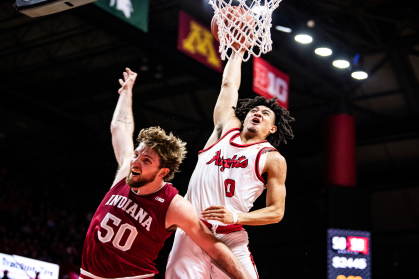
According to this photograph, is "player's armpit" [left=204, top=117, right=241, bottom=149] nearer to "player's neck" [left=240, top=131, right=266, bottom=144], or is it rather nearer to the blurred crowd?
"player's neck" [left=240, top=131, right=266, bottom=144]

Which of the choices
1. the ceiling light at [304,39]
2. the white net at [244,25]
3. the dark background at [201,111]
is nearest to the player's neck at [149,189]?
the white net at [244,25]

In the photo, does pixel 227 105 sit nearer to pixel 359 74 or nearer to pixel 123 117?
pixel 123 117

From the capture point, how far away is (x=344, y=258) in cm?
1030

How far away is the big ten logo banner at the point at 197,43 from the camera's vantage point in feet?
30.6

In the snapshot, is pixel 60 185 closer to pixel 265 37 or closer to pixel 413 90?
pixel 413 90

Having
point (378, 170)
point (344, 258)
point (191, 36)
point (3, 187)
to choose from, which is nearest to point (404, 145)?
point (378, 170)

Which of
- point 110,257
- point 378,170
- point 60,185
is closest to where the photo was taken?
point 110,257

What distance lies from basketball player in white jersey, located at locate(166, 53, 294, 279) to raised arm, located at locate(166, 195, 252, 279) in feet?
0.31

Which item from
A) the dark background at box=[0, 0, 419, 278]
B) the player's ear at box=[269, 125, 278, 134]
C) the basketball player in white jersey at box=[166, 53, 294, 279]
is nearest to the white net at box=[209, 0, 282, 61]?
the basketball player in white jersey at box=[166, 53, 294, 279]

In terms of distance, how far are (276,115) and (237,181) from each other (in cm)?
78

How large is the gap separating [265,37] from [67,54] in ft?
35.5

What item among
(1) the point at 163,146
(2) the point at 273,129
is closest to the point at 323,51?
(2) the point at 273,129

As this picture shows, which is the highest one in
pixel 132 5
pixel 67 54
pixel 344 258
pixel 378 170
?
pixel 67 54

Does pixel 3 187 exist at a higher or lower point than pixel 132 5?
lower
